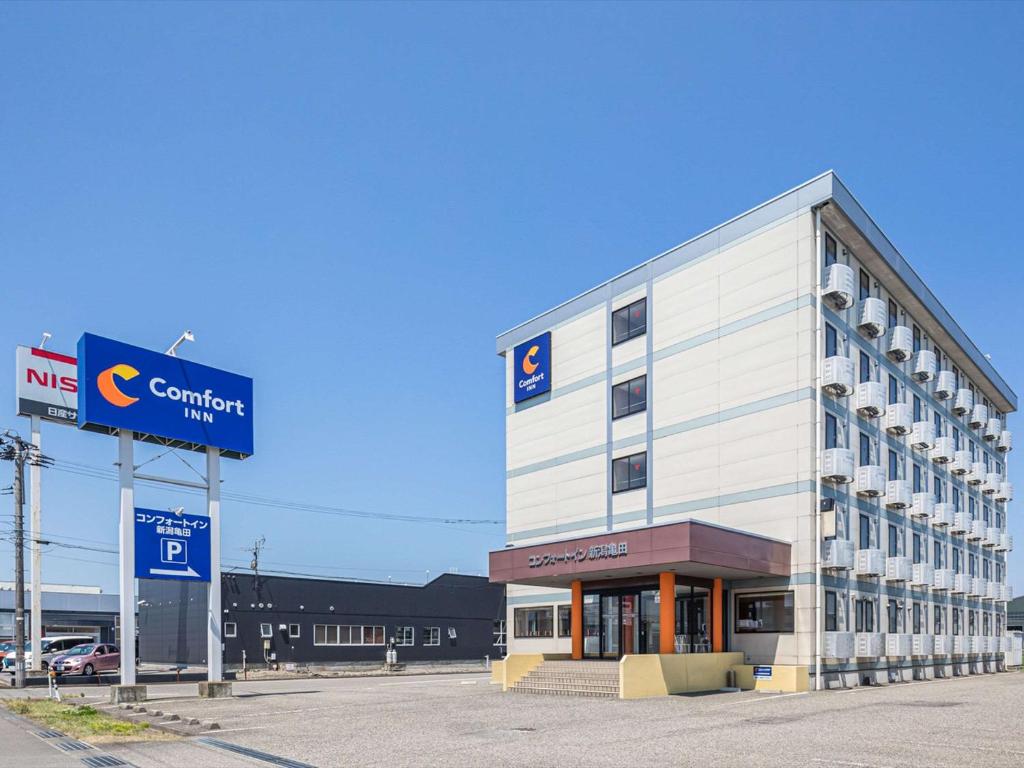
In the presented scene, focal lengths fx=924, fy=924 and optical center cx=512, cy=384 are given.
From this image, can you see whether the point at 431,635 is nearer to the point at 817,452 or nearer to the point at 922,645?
the point at 922,645

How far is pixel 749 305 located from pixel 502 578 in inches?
514

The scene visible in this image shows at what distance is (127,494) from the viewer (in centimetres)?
2712

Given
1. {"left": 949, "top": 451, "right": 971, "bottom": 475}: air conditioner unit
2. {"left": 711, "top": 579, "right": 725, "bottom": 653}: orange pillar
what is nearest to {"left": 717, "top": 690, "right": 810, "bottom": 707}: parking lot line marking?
{"left": 711, "top": 579, "right": 725, "bottom": 653}: orange pillar

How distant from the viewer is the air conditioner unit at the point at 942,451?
40.7 metres

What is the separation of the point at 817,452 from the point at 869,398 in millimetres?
4270

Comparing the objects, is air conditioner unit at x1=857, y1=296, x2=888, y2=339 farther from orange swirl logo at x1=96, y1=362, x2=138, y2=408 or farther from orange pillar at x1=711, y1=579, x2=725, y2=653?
orange swirl logo at x1=96, y1=362, x2=138, y2=408

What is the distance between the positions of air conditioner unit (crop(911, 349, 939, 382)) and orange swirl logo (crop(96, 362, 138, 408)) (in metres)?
30.6

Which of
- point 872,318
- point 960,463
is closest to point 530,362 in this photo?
point 872,318

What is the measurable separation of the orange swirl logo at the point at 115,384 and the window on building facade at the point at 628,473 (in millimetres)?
18129

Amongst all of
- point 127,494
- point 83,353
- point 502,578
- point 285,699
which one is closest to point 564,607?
point 502,578

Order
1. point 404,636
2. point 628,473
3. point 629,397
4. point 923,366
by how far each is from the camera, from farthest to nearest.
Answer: point 404,636
point 923,366
point 629,397
point 628,473

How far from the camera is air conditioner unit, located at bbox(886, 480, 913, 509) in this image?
35.0m

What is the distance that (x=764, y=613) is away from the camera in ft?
100

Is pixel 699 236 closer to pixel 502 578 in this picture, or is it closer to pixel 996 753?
pixel 502 578
